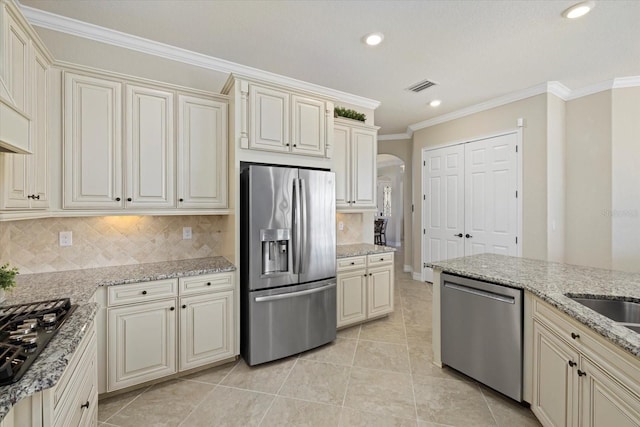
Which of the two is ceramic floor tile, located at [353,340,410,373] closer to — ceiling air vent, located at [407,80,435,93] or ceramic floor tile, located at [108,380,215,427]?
ceramic floor tile, located at [108,380,215,427]

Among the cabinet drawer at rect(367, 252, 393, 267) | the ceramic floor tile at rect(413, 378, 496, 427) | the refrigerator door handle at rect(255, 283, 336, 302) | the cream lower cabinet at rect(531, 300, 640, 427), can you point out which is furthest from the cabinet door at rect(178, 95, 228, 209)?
the cream lower cabinet at rect(531, 300, 640, 427)

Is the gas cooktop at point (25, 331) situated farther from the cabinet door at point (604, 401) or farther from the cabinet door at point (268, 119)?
the cabinet door at point (604, 401)

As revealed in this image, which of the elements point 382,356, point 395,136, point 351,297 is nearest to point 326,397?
point 382,356

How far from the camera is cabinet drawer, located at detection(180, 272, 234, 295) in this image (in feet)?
7.66

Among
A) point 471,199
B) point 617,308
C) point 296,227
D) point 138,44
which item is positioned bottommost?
point 617,308

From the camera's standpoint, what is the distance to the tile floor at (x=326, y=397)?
6.40 feet

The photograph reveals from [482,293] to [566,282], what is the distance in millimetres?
499

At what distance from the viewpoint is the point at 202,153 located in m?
2.62

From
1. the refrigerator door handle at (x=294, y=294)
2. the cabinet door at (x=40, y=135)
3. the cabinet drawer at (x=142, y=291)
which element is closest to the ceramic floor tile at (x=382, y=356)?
the refrigerator door handle at (x=294, y=294)

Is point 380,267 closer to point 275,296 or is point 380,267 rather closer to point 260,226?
point 275,296

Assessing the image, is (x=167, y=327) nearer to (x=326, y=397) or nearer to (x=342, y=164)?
(x=326, y=397)

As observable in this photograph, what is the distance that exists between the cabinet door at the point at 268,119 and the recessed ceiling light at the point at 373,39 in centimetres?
87

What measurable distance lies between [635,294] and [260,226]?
8.17ft

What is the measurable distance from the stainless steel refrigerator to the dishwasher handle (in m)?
1.11
